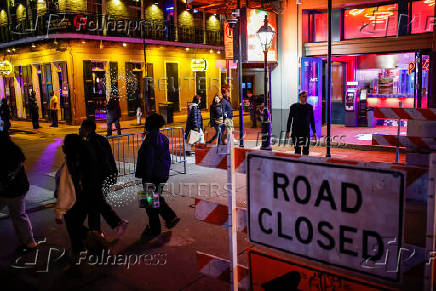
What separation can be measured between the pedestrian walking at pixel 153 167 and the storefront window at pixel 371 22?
450 inches

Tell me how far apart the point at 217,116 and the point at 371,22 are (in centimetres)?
736

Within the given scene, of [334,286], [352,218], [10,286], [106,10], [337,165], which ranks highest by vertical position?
[106,10]

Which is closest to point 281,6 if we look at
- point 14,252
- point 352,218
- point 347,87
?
point 347,87

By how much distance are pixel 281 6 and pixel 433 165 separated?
1373 cm

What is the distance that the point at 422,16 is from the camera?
13273 millimetres

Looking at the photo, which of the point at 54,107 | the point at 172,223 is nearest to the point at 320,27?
the point at 172,223

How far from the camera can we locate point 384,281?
2482mm

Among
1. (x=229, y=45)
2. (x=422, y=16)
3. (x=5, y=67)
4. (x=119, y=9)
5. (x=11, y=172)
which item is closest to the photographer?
(x=11, y=172)

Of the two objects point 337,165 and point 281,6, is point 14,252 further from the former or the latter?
point 281,6

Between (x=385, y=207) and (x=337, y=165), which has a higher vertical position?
(x=337, y=165)

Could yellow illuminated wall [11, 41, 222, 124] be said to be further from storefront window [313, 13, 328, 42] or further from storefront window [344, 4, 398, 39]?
storefront window [344, 4, 398, 39]

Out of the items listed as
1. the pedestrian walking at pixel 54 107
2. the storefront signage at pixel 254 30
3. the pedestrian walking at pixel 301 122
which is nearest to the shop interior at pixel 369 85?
the storefront signage at pixel 254 30

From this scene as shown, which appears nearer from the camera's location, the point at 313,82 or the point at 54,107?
the point at 313,82

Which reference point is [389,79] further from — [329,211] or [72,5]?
[72,5]
